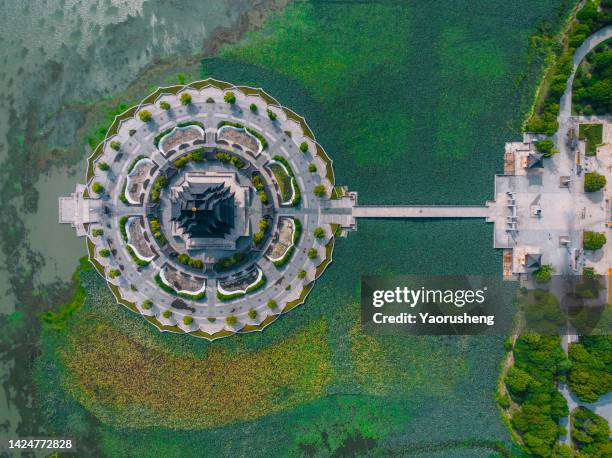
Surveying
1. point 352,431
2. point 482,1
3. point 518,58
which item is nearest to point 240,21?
point 482,1

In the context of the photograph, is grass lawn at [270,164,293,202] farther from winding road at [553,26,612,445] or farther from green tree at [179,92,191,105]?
winding road at [553,26,612,445]

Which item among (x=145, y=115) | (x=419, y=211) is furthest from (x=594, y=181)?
(x=145, y=115)

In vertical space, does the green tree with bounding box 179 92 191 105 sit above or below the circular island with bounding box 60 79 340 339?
above

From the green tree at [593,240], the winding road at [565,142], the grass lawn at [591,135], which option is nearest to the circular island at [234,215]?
the winding road at [565,142]

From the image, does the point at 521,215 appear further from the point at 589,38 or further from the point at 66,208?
the point at 66,208

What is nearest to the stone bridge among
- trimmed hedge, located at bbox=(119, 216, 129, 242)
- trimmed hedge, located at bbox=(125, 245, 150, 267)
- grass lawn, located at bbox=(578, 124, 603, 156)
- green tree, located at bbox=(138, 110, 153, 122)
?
grass lawn, located at bbox=(578, 124, 603, 156)

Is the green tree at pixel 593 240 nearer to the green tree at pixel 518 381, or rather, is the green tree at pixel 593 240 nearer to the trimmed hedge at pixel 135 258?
the green tree at pixel 518 381

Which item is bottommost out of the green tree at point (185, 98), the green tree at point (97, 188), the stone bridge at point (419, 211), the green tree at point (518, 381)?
the green tree at point (518, 381)
